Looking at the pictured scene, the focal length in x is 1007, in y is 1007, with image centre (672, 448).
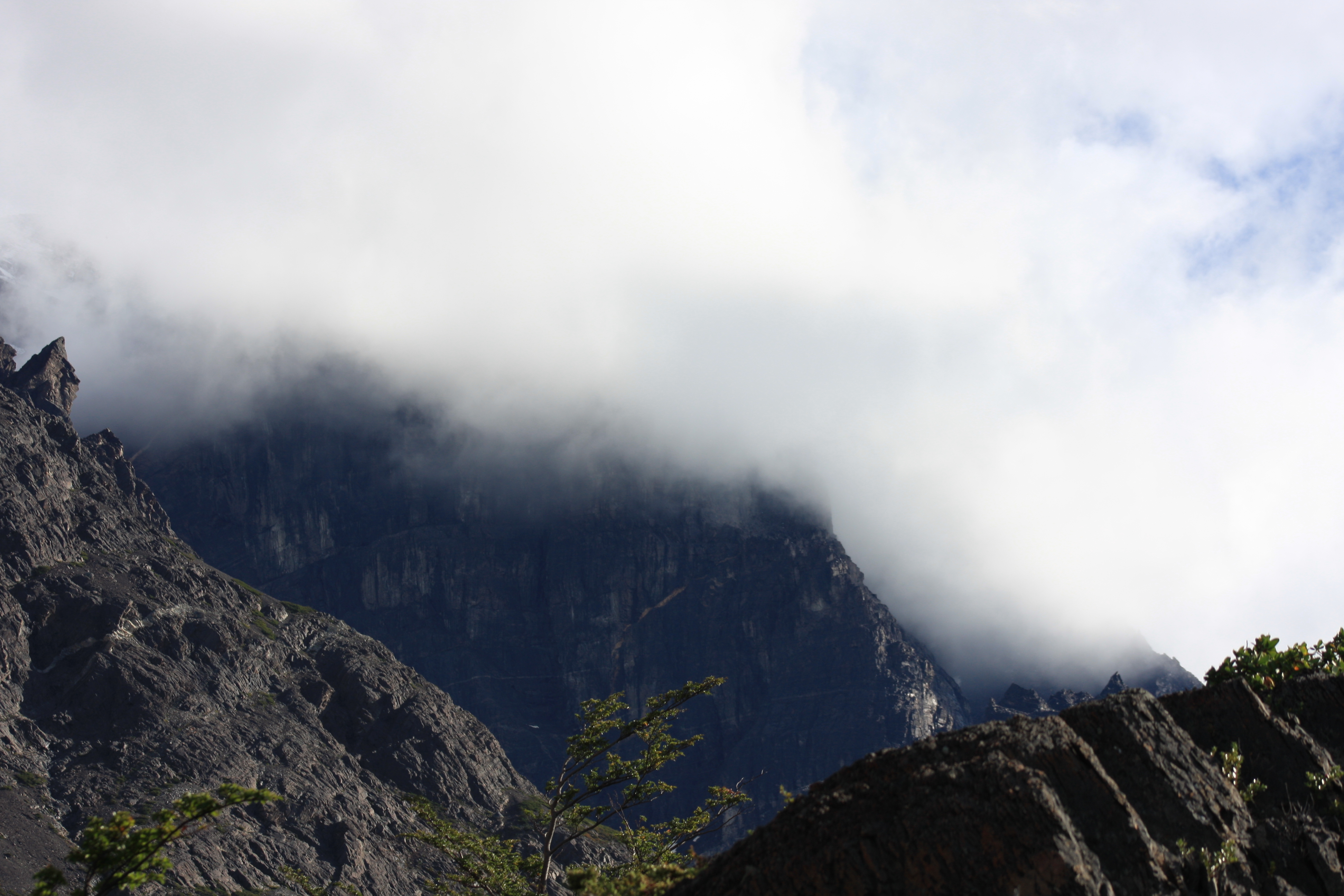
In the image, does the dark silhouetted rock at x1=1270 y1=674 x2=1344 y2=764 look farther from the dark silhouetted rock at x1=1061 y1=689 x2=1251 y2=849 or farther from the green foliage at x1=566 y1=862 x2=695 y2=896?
the green foliage at x1=566 y1=862 x2=695 y2=896

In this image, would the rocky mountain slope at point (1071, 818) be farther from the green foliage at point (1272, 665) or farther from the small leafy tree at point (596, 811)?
the small leafy tree at point (596, 811)

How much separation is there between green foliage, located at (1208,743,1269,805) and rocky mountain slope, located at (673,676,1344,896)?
0.37 ft

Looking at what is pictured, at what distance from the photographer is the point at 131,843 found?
2930 cm

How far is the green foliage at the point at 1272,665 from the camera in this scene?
32.4m

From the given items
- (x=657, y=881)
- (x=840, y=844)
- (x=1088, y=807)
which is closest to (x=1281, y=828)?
(x=1088, y=807)

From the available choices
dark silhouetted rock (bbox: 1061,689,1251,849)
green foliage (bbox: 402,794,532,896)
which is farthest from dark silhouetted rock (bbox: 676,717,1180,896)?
green foliage (bbox: 402,794,532,896)

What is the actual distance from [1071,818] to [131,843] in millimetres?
25792

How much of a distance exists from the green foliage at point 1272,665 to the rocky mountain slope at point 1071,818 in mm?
4403

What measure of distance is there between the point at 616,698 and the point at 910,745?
136ft

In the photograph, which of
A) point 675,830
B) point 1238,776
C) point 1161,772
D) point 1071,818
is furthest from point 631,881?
point 675,830

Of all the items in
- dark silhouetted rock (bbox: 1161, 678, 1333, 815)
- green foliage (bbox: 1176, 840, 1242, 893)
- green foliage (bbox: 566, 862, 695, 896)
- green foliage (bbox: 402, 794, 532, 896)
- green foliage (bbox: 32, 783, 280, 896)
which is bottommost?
green foliage (bbox: 1176, 840, 1242, 893)

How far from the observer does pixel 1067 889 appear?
68.5ft

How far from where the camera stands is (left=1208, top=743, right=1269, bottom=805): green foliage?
2656 centimetres

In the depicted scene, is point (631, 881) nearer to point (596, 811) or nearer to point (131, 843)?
point (131, 843)
